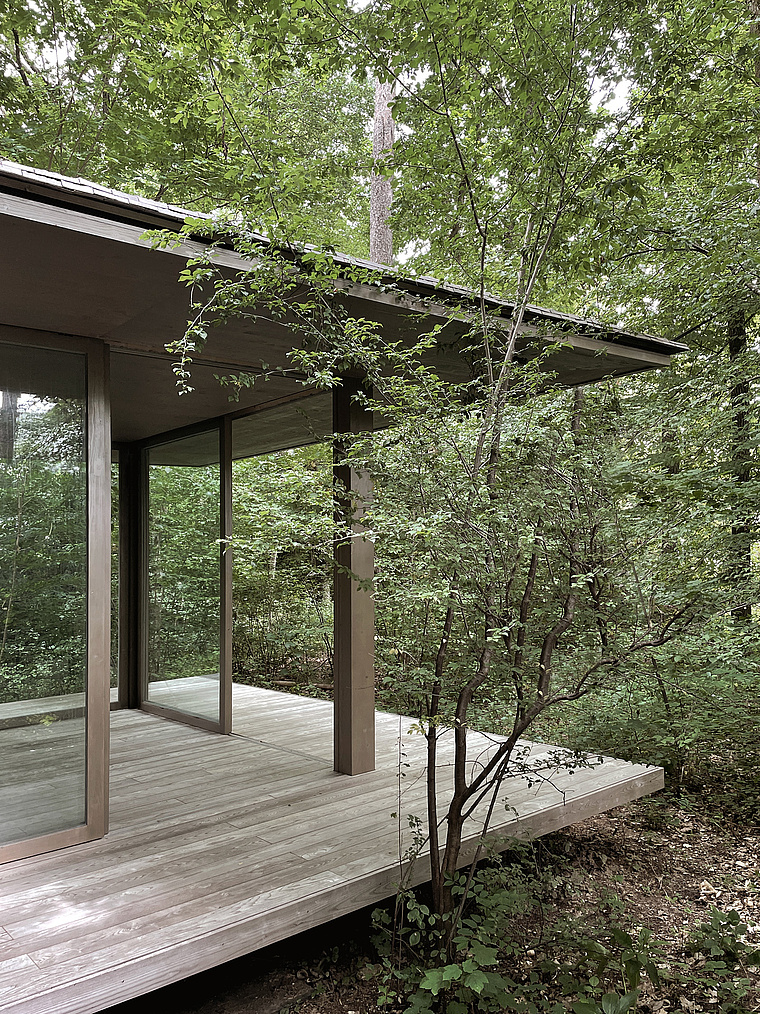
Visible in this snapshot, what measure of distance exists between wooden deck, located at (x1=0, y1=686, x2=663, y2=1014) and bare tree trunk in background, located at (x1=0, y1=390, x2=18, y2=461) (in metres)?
1.81

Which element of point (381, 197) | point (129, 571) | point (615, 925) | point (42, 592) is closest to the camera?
point (42, 592)

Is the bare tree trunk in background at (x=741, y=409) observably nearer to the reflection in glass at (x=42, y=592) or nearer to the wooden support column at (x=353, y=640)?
the wooden support column at (x=353, y=640)

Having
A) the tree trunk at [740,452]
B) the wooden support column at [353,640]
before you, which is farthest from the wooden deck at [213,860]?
the tree trunk at [740,452]

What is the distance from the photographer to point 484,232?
117 inches

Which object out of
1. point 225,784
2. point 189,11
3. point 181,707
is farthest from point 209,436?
point 189,11

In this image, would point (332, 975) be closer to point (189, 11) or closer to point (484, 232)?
point (484, 232)

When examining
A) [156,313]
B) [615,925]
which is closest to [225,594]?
[156,313]

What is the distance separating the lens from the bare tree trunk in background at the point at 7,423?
3162 mm

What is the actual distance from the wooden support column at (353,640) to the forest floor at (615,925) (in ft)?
3.35

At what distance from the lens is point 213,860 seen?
9.82 ft

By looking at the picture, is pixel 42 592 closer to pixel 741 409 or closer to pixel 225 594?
pixel 225 594

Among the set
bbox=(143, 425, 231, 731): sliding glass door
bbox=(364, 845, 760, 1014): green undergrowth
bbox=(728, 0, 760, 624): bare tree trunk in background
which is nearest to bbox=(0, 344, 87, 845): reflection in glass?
bbox=(364, 845, 760, 1014): green undergrowth

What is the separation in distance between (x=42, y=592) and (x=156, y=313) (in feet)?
4.59

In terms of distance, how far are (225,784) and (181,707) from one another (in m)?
1.77
